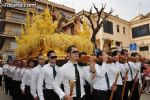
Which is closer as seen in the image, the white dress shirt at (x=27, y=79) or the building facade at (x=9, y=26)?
the white dress shirt at (x=27, y=79)

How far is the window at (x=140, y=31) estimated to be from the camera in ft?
97.0

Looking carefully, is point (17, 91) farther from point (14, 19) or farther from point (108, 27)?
point (14, 19)

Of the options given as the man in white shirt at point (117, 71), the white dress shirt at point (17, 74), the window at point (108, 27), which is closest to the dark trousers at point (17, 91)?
the white dress shirt at point (17, 74)

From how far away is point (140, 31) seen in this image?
102ft

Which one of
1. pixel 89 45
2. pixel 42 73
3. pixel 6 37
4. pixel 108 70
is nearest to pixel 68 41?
pixel 89 45

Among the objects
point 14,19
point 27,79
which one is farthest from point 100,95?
point 14,19

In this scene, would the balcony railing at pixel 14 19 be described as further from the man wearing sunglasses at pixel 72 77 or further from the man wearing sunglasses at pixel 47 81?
the man wearing sunglasses at pixel 72 77

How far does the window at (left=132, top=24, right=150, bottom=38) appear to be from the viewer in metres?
29.6

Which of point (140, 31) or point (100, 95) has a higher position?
point (140, 31)

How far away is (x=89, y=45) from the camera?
10.2 meters

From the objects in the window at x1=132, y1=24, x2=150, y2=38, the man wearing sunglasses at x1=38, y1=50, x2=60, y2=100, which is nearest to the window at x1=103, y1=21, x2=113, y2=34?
the window at x1=132, y1=24, x2=150, y2=38

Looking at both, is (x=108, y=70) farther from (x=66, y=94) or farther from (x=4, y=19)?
(x=4, y=19)

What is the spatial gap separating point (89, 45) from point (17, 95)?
11.8 feet

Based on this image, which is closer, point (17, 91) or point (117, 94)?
point (117, 94)
